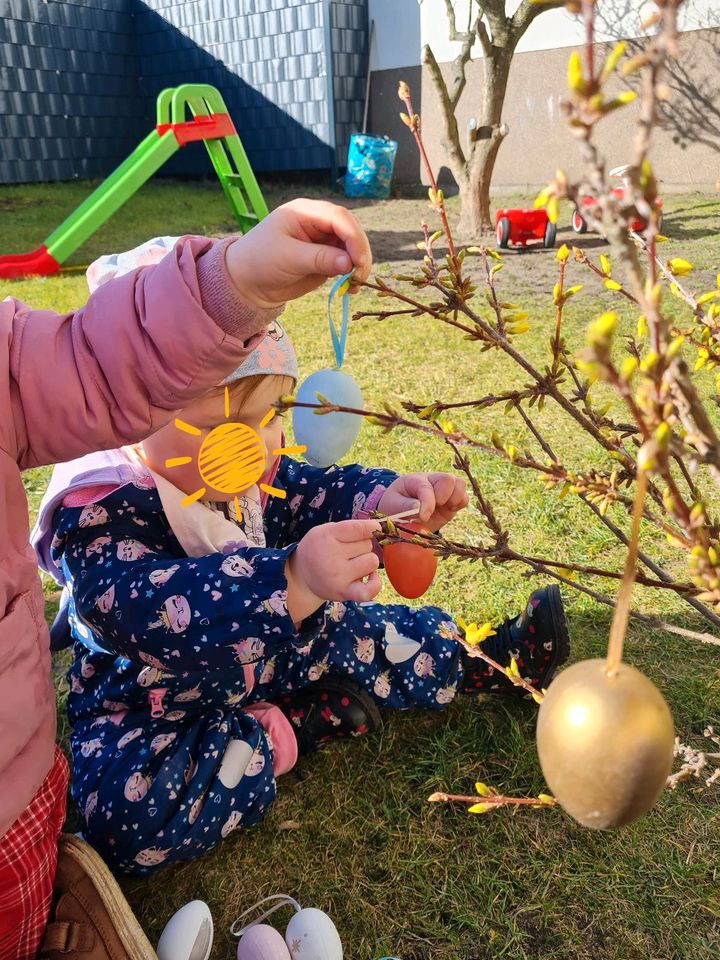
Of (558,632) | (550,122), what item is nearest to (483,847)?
(558,632)

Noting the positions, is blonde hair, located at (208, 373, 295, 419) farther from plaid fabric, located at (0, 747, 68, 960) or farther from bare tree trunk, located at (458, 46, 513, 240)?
bare tree trunk, located at (458, 46, 513, 240)

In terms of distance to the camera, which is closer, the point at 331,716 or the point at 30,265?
the point at 331,716

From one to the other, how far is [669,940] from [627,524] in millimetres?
1163

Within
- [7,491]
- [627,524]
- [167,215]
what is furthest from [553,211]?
[167,215]

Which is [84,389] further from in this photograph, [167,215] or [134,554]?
[167,215]

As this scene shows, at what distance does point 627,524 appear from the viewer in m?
2.16

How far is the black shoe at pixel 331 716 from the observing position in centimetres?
154

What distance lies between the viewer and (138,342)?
3.41ft

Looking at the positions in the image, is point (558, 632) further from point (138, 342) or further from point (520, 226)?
point (520, 226)

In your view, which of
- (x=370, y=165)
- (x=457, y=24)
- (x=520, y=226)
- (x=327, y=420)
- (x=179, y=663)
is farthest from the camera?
(x=370, y=165)

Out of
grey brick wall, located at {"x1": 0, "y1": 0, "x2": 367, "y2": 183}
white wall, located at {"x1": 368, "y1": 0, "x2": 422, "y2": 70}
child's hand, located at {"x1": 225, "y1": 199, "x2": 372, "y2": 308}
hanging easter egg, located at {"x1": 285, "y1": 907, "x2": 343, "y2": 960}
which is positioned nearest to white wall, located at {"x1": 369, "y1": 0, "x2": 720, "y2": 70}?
white wall, located at {"x1": 368, "y1": 0, "x2": 422, "y2": 70}

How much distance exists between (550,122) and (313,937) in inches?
313

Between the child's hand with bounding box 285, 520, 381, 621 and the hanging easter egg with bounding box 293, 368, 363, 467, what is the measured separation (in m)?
0.29

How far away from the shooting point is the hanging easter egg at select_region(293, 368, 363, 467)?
134 centimetres
